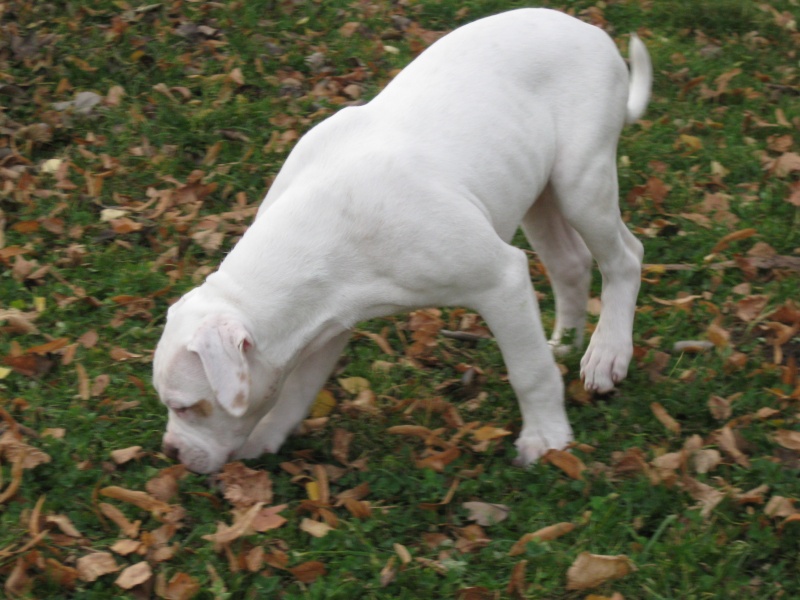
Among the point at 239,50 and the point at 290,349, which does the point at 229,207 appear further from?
the point at 290,349

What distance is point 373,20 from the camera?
764 cm

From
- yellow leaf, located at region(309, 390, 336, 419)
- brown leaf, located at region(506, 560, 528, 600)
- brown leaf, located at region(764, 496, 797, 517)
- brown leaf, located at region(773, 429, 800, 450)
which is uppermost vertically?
brown leaf, located at region(764, 496, 797, 517)

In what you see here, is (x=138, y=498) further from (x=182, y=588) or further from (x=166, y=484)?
(x=182, y=588)

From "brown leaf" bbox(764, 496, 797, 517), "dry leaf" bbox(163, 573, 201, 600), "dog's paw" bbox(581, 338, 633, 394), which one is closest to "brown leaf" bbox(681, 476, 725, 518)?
"brown leaf" bbox(764, 496, 797, 517)

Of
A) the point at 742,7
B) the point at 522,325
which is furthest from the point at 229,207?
the point at 742,7

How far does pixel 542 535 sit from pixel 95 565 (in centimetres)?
151

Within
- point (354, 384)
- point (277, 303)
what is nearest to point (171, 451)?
point (277, 303)

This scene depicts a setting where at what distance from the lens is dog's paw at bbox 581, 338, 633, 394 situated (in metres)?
4.27

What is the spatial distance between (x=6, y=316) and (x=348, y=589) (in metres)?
2.36

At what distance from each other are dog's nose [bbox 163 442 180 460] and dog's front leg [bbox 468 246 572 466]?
3.95 feet

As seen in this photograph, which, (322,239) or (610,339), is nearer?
(322,239)

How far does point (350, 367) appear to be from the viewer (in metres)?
4.61

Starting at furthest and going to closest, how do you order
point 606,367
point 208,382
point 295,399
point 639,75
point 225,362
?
point 639,75
point 606,367
point 295,399
point 208,382
point 225,362

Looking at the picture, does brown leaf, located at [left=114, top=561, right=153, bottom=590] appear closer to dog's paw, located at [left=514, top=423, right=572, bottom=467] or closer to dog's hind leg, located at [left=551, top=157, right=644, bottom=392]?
dog's paw, located at [left=514, top=423, right=572, bottom=467]
